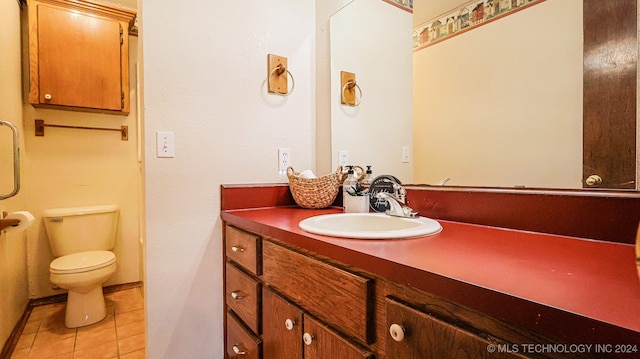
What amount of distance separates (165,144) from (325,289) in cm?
95

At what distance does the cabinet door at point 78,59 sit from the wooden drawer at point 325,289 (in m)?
2.10

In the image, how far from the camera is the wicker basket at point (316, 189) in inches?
56.2

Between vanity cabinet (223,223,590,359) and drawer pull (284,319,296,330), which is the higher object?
vanity cabinet (223,223,590,359)

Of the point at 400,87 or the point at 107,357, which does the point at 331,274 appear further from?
the point at 107,357

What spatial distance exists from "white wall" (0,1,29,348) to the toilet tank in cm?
18

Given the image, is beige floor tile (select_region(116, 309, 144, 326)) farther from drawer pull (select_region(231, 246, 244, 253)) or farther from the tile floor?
drawer pull (select_region(231, 246, 244, 253))

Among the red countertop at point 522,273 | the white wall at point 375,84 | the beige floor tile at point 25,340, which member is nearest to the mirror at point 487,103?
the white wall at point 375,84

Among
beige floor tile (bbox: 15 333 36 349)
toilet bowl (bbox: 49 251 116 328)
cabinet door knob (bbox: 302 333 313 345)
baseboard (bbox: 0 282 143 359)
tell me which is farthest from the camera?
toilet bowl (bbox: 49 251 116 328)

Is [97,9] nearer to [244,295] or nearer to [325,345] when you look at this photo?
[244,295]

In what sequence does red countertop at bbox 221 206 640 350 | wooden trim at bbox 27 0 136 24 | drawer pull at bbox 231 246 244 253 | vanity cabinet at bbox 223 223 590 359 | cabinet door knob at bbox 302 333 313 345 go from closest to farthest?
1. red countertop at bbox 221 206 640 350
2. vanity cabinet at bbox 223 223 590 359
3. cabinet door knob at bbox 302 333 313 345
4. drawer pull at bbox 231 246 244 253
5. wooden trim at bbox 27 0 136 24

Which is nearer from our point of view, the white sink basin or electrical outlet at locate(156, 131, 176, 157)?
the white sink basin

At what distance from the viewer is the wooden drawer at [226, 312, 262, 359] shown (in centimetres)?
111

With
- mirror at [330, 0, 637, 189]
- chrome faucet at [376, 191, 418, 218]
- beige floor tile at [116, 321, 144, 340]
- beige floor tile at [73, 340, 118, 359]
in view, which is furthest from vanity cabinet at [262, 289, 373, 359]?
beige floor tile at [116, 321, 144, 340]

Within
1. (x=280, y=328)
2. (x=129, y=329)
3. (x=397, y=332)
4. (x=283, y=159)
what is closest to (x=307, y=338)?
(x=280, y=328)
